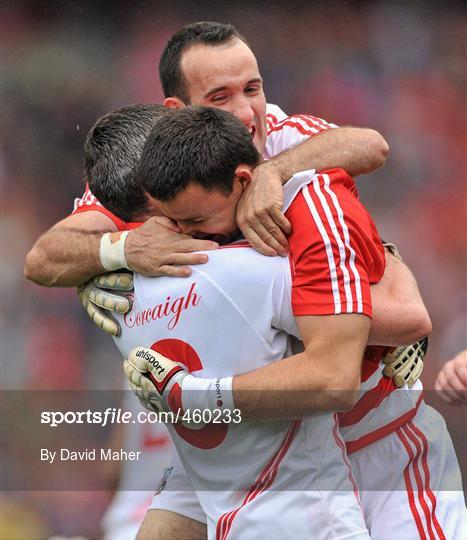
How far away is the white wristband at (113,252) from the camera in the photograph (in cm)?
224

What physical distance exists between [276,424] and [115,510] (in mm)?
2547

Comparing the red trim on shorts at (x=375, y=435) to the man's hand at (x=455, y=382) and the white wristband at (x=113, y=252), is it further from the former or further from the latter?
the white wristband at (x=113, y=252)

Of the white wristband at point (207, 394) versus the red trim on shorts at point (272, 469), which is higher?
the white wristband at point (207, 394)

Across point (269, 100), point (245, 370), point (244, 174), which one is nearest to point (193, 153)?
point (244, 174)

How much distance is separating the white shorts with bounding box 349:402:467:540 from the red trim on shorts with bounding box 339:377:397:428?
104 millimetres

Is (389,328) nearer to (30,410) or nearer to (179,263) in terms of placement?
(179,263)

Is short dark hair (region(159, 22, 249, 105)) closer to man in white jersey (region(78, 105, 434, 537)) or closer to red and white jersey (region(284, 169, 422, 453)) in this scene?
man in white jersey (region(78, 105, 434, 537))

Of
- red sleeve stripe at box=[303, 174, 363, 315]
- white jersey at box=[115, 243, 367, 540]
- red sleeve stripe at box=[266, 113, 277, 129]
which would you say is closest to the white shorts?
white jersey at box=[115, 243, 367, 540]

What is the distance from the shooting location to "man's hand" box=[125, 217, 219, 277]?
208 centimetres

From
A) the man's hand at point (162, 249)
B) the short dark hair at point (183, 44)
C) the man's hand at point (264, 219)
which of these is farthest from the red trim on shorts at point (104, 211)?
the short dark hair at point (183, 44)

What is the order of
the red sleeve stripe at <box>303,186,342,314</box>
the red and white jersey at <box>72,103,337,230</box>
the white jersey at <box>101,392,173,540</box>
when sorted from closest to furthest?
the red sleeve stripe at <box>303,186,342,314</box> → the red and white jersey at <box>72,103,337,230</box> → the white jersey at <box>101,392,173,540</box>

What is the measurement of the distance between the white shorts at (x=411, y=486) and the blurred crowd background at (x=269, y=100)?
310cm

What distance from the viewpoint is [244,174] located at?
2.07 meters

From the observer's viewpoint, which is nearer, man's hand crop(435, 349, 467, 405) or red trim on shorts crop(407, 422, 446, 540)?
red trim on shorts crop(407, 422, 446, 540)
